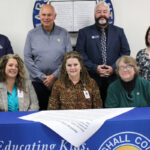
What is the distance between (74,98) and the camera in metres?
2.21

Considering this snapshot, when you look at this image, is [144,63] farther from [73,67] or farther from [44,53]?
[44,53]

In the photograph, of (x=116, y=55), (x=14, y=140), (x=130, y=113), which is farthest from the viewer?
(x=116, y=55)

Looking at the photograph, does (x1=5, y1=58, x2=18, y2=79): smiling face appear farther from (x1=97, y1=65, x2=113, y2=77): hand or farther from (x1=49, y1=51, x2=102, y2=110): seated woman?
(x1=97, y1=65, x2=113, y2=77): hand

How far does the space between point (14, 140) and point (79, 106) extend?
32.2 inches

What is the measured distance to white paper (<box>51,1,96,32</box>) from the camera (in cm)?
337

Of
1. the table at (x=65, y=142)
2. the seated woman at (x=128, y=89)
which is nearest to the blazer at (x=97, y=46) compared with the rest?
the seated woman at (x=128, y=89)

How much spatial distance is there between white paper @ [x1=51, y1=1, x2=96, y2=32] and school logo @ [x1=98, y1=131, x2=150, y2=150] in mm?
2197

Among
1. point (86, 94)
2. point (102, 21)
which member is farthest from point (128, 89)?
point (102, 21)

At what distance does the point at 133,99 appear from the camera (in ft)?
6.64

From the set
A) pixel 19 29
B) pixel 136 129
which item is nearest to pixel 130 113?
pixel 136 129

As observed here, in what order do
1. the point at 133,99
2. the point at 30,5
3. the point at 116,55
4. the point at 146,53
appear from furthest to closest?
the point at 30,5 < the point at 116,55 < the point at 146,53 < the point at 133,99

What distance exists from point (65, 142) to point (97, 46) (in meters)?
1.54

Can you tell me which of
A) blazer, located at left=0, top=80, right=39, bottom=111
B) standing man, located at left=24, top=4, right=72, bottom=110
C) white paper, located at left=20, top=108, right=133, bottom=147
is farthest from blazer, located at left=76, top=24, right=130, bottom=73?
white paper, located at left=20, top=108, right=133, bottom=147

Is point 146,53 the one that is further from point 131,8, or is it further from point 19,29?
point 19,29
